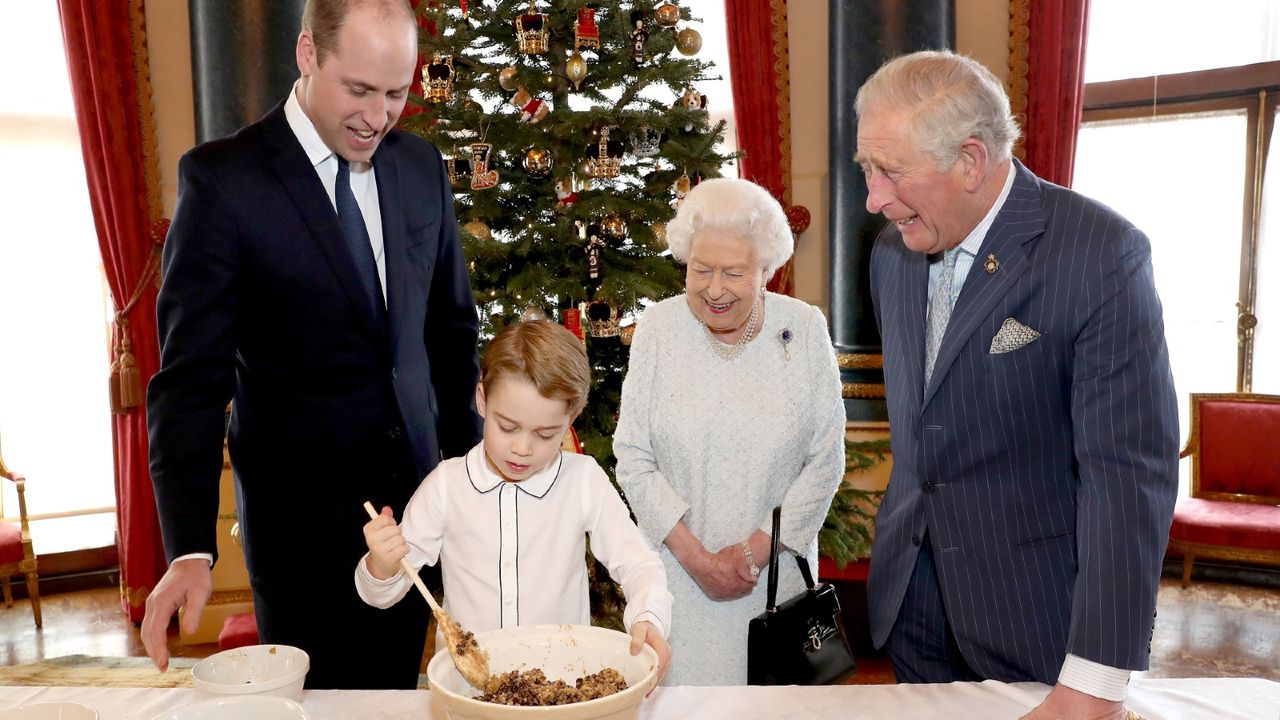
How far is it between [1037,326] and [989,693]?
1.91 ft

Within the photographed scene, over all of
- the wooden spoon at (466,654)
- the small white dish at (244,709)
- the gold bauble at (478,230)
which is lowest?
the small white dish at (244,709)

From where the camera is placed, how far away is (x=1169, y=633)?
4.83 metres

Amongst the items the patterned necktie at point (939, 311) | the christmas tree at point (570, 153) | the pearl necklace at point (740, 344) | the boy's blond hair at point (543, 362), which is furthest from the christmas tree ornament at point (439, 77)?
the patterned necktie at point (939, 311)

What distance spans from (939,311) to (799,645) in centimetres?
75

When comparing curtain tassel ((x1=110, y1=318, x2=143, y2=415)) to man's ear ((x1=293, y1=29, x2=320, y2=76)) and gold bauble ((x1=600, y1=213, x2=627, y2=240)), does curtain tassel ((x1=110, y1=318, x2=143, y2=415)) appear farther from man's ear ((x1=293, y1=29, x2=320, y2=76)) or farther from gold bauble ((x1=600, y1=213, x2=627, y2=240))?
man's ear ((x1=293, y1=29, x2=320, y2=76))

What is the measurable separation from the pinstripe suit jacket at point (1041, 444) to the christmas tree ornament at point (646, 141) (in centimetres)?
175

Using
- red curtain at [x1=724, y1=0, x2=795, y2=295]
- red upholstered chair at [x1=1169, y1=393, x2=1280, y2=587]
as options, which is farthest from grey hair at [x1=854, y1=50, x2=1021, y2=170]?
red upholstered chair at [x1=1169, y1=393, x2=1280, y2=587]

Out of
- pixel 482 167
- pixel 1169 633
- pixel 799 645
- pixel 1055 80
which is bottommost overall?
pixel 1169 633

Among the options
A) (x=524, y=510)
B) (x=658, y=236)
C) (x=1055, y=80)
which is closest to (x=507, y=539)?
(x=524, y=510)

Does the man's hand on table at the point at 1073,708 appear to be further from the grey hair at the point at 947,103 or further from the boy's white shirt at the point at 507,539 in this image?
the grey hair at the point at 947,103

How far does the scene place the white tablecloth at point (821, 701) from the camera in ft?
4.86

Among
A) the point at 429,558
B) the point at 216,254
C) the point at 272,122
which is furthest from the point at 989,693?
the point at 272,122

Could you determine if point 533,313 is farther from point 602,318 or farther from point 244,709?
point 244,709

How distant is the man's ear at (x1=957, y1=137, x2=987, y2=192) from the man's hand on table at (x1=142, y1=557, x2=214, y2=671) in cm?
139
